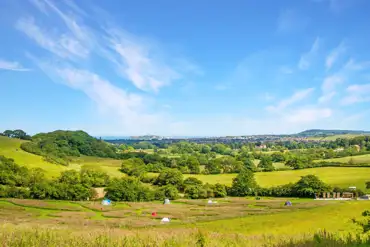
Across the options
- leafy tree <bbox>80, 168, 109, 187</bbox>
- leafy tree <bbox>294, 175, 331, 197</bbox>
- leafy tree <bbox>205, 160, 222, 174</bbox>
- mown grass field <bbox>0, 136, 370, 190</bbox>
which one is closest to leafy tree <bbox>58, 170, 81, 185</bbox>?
leafy tree <bbox>80, 168, 109, 187</bbox>

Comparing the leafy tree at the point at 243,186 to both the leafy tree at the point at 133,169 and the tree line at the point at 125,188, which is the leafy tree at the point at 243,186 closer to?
the tree line at the point at 125,188

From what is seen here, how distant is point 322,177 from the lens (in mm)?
102812

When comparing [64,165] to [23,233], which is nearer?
[23,233]

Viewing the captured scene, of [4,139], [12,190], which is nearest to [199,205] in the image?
[12,190]

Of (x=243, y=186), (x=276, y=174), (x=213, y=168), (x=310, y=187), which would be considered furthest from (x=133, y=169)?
(x=310, y=187)

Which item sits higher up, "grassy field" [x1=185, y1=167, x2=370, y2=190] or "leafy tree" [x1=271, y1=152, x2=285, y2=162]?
"leafy tree" [x1=271, y1=152, x2=285, y2=162]

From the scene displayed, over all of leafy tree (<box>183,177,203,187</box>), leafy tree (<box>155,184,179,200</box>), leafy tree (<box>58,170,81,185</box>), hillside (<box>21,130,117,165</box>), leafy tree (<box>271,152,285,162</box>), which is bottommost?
leafy tree (<box>155,184,179,200</box>)

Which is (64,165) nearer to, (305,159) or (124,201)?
(124,201)

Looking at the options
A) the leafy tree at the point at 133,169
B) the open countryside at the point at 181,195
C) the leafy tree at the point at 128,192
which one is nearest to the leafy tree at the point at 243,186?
the open countryside at the point at 181,195

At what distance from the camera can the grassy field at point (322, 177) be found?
94.3m

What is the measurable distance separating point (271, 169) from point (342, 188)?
40.7m

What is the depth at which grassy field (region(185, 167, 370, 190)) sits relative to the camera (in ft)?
309

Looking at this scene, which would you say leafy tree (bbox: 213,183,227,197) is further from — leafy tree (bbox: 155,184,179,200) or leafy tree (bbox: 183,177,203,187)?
leafy tree (bbox: 155,184,179,200)

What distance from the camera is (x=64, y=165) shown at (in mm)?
134375
